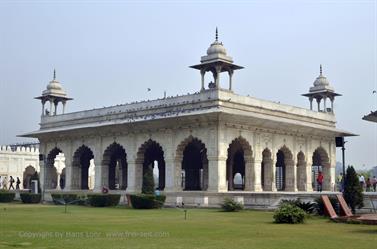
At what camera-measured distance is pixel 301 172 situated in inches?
1404

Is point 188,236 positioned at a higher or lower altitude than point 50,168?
lower

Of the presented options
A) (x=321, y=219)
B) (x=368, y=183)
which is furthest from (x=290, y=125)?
(x=321, y=219)

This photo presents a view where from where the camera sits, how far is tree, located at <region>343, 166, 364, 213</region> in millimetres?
19609

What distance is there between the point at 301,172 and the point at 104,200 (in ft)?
48.0

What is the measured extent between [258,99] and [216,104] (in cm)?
451

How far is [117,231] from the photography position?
42.4ft

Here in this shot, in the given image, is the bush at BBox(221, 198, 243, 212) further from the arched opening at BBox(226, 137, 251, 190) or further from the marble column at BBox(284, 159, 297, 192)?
the marble column at BBox(284, 159, 297, 192)

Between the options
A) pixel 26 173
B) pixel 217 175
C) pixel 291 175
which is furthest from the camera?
pixel 26 173

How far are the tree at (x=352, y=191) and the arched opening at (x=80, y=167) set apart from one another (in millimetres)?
21858

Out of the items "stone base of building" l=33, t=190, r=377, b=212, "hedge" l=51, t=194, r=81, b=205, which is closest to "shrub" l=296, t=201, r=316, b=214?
"stone base of building" l=33, t=190, r=377, b=212

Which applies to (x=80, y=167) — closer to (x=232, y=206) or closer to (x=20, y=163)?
(x=232, y=206)

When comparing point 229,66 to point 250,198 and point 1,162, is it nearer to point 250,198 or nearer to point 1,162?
point 250,198

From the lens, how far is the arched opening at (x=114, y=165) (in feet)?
117

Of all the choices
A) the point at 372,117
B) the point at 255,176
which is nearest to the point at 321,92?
the point at 255,176
